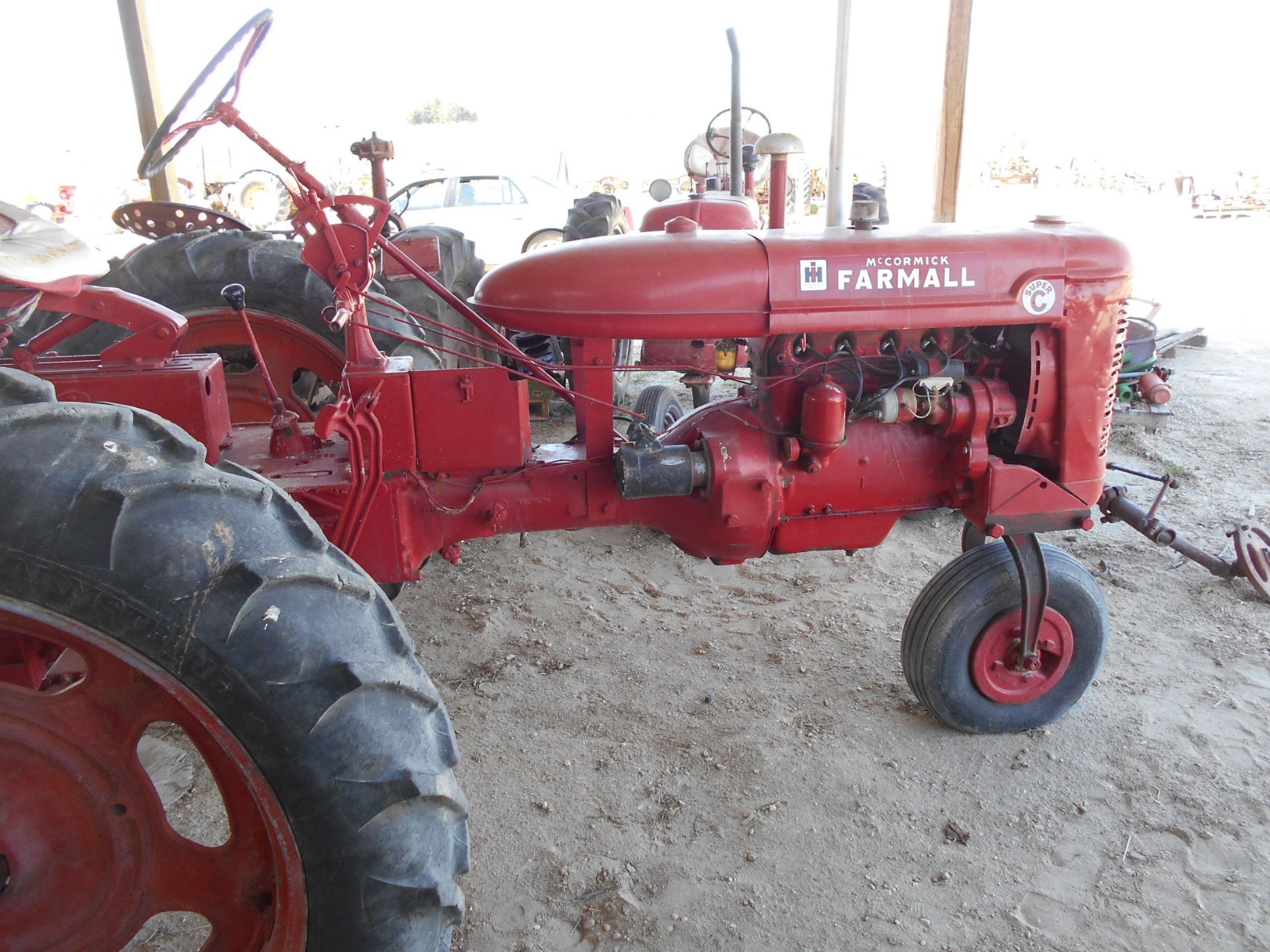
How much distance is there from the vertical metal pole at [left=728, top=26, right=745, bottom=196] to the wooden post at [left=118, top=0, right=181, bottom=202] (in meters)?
3.49

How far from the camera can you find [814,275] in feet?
6.91

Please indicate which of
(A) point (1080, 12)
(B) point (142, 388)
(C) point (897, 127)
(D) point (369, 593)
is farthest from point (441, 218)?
(A) point (1080, 12)

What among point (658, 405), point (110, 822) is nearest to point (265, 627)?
point (110, 822)

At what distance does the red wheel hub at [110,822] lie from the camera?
1154mm

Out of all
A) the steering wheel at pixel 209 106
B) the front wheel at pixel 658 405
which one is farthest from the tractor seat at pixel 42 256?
the front wheel at pixel 658 405

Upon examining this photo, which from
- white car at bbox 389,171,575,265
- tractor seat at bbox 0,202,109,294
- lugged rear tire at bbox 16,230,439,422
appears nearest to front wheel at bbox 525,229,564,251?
white car at bbox 389,171,575,265

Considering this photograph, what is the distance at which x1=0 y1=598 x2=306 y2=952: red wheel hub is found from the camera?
3.79 ft

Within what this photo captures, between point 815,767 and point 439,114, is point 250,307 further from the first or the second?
point 439,114

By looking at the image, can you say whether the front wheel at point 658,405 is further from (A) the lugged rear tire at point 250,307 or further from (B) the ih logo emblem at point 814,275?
(B) the ih logo emblem at point 814,275

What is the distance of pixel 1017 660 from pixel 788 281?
1237 mm

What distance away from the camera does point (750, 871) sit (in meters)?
2.04

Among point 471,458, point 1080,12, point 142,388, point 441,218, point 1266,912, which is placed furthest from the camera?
point 1080,12

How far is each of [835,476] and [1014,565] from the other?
558mm

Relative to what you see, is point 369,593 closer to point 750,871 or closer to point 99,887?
point 99,887
